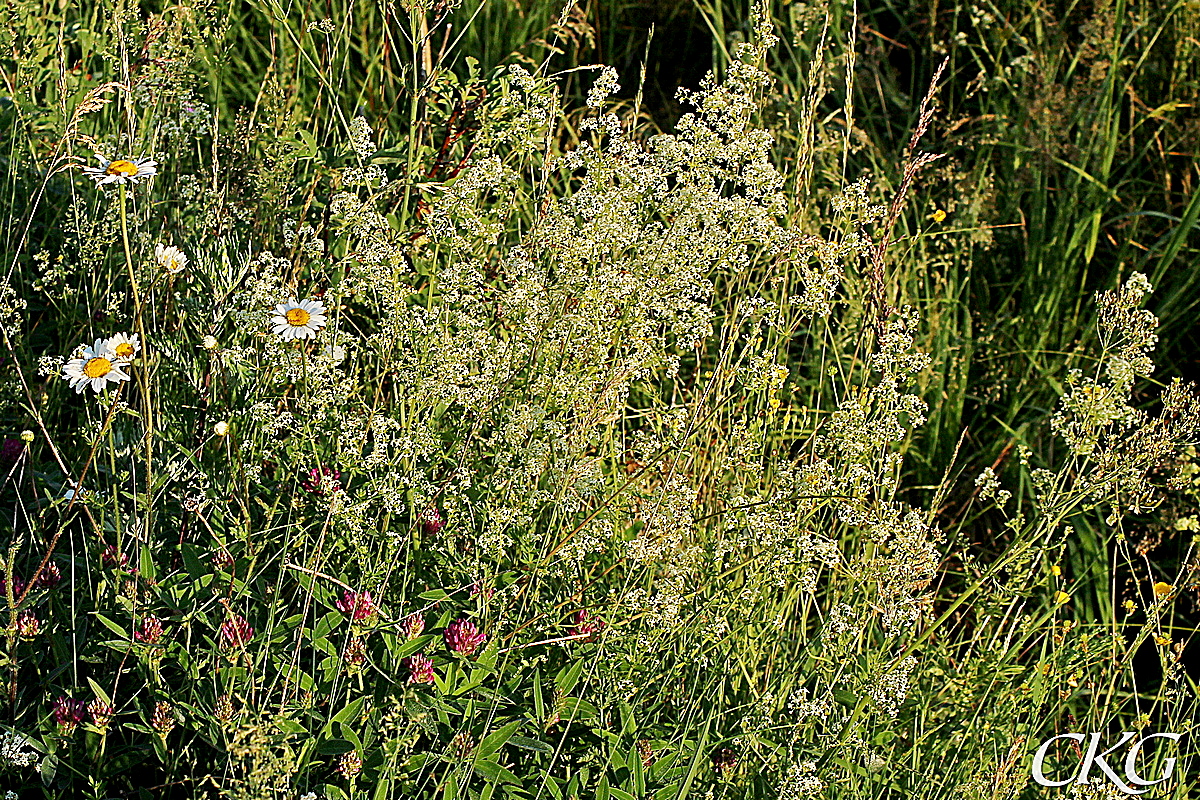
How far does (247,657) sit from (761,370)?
817mm

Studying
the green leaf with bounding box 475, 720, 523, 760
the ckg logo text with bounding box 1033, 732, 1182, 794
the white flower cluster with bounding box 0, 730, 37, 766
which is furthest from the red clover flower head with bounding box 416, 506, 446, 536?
the ckg logo text with bounding box 1033, 732, 1182, 794

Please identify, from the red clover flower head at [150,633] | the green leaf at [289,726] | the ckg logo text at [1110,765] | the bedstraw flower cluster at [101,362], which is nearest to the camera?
the green leaf at [289,726]

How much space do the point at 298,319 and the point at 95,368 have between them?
11.1 inches

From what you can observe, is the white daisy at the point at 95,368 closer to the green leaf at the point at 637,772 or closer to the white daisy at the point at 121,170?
the white daisy at the point at 121,170

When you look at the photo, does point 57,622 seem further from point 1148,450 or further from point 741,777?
point 1148,450

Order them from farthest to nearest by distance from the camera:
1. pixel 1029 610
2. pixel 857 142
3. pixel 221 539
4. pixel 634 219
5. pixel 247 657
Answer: pixel 857 142 → pixel 1029 610 → pixel 634 219 → pixel 221 539 → pixel 247 657

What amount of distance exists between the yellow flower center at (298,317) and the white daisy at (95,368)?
9.4 inches

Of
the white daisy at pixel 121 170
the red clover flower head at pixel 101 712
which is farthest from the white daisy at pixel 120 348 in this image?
the red clover flower head at pixel 101 712

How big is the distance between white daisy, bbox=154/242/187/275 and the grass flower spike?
15 cm

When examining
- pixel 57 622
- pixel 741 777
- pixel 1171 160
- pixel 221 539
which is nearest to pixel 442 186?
pixel 221 539

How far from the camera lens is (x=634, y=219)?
6.04 feet

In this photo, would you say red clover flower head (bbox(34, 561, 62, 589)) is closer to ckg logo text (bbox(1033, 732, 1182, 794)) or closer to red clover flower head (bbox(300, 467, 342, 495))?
red clover flower head (bbox(300, 467, 342, 495))

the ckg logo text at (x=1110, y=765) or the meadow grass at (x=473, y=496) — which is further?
the ckg logo text at (x=1110, y=765)

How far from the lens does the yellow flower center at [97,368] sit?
1692 millimetres
